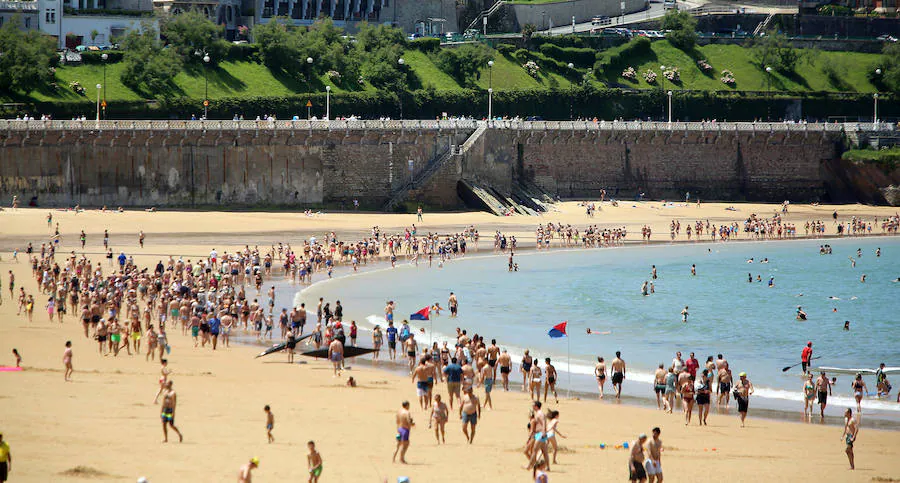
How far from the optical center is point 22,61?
6303cm

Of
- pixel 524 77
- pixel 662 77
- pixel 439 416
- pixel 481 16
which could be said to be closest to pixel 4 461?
pixel 439 416

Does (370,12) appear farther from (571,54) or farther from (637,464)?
(637,464)

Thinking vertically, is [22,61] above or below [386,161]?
above

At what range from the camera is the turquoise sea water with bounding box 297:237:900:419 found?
29438 millimetres

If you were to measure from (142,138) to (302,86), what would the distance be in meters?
17.9

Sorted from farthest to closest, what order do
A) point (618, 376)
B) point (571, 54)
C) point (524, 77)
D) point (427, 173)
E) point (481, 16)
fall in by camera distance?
point (481, 16) < point (571, 54) < point (524, 77) < point (427, 173) < point (618, 376)

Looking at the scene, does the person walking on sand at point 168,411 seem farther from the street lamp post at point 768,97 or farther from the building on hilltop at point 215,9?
the street lamp post at point 768,97

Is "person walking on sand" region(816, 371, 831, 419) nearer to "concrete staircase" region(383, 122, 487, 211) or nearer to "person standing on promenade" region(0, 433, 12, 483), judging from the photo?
"person standing on promenade" region(0, 433, 12, 483)

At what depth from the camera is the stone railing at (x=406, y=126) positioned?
5603cm

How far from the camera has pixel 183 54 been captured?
71.2 metres

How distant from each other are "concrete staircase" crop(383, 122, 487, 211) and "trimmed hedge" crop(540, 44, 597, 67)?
83.5 ft

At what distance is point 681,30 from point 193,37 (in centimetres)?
3854

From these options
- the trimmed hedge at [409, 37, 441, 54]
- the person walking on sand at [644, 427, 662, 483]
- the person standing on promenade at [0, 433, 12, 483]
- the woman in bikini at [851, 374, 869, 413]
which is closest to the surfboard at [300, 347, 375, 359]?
the woman in bikini at [851, 374, 869, 413]

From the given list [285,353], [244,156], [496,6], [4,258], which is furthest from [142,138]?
[496,6]
